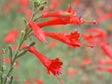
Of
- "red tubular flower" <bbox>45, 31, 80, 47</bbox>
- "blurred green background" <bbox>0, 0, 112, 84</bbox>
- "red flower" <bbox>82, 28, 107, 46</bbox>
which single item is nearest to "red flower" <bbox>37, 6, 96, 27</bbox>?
"red tubular flower" <bbox>45, 31, 80, 47</bbox>

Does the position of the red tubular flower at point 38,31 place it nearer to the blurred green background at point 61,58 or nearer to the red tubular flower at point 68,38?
the red tubular flower at point 68,38

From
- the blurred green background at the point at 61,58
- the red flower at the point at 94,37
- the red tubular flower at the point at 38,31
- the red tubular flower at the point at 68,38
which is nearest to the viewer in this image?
the red tubular flower at the point at 38,31

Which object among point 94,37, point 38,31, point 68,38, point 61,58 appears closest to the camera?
point 38,31

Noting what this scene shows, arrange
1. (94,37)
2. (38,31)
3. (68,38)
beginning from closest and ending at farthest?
(38,31) < (68,38) < (94,37)

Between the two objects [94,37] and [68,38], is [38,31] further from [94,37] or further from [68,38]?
[94,37]

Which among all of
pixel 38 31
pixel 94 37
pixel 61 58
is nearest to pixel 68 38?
pixel 38 31

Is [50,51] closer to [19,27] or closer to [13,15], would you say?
[19,27]

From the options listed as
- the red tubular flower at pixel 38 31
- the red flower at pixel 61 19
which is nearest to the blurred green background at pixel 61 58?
the red flower at pixel 61 19

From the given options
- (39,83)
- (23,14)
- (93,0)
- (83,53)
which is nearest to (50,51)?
(83,53)

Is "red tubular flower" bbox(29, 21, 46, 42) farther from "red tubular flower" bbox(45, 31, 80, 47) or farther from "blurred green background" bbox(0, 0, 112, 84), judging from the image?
"blurred green background" bbox(0, 0, 112, 84)
